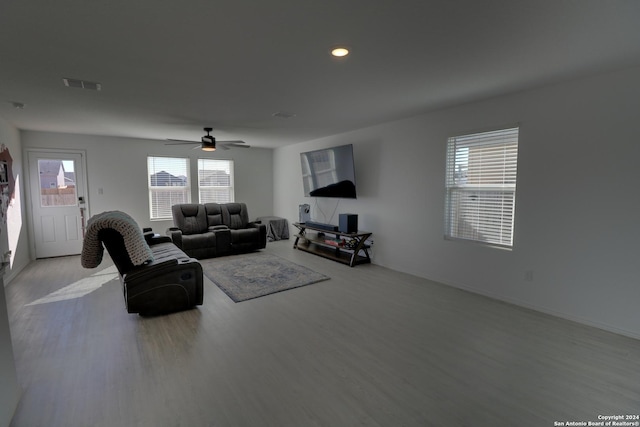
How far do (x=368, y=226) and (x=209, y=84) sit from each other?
352 centimetres

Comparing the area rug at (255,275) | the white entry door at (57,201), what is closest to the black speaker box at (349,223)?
the area rug at (255,275)

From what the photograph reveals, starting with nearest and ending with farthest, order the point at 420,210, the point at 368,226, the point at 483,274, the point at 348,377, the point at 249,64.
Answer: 1. the point at 348,377
2. the point at 249,64
3. the point at 483,274
4. the point at 420,210
5. the point at 368,226

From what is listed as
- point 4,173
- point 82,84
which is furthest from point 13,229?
point 82,84

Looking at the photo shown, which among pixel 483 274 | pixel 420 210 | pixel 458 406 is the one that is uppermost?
pixel 420 210

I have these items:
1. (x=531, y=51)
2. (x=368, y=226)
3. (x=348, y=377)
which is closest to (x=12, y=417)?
(x=348, y=377)

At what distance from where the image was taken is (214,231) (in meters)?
5.91

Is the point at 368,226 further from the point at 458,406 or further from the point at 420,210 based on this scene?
the point at 458,406

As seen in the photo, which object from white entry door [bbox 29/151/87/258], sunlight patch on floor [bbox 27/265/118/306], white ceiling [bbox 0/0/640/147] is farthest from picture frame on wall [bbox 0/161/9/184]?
sunlight patch on floor [bbox 27/265/118/306]

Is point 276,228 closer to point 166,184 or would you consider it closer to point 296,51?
point 166,184

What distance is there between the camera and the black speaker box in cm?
529

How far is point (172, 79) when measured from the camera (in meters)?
2.90

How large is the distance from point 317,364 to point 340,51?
7.95 feet

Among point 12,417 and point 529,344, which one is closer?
point 12,417

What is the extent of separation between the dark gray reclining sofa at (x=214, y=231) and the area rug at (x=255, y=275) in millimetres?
284
